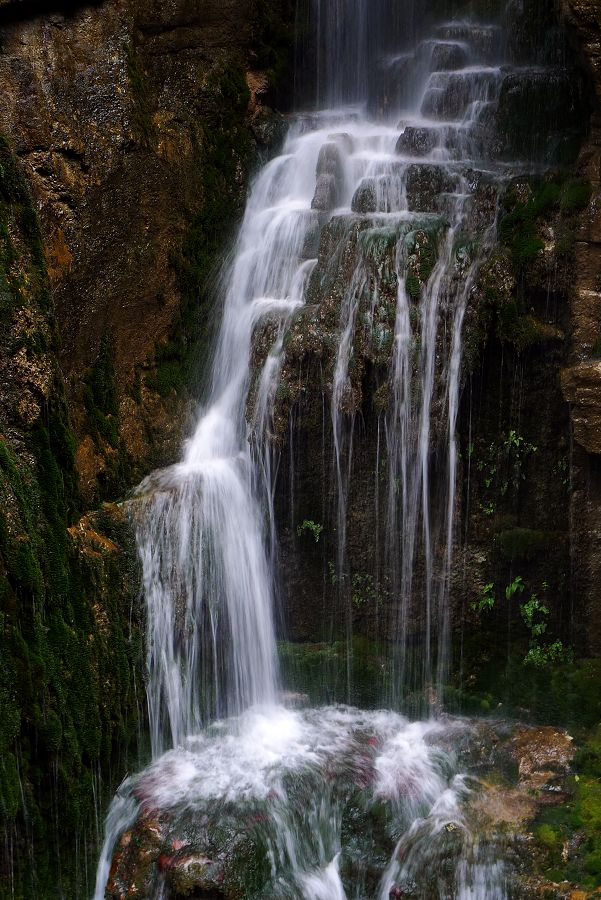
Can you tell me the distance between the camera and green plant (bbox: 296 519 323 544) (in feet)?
30.8

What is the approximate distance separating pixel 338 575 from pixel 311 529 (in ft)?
1.97

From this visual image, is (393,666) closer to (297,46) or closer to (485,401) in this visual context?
(485,401)

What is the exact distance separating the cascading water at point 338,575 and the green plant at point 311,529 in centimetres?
27

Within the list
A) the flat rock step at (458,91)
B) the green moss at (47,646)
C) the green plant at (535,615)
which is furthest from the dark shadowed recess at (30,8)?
the green plant at (535,615)

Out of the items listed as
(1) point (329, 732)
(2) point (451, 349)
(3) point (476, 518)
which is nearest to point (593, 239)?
(2) point (451, 349)

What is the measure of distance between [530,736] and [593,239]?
5040mm

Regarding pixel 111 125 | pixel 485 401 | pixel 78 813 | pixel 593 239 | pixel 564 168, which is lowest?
pixel 78 813

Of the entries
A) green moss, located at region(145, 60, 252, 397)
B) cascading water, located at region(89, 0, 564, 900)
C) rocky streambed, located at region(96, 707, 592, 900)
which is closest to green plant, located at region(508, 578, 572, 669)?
rocky streambed, located at region(96, 707, 592, 900)

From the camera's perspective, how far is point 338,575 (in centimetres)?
945

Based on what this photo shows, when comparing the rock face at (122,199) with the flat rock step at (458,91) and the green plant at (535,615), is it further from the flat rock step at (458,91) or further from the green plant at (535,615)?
the green plant at (535,615)

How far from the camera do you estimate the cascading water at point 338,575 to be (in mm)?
7262

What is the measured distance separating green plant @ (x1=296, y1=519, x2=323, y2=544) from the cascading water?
0.27 metres

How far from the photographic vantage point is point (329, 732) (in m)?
8.71

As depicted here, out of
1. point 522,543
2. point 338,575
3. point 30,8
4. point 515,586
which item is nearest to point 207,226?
point 30,8
